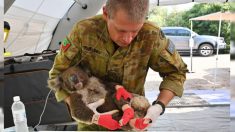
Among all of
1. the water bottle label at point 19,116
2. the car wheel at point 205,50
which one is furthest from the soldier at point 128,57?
the car wheel at point 205,50

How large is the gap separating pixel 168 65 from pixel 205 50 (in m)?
0.90

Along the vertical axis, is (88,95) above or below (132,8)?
below

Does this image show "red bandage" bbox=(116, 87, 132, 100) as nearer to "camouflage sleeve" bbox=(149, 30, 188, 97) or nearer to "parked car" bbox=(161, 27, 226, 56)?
"camouflage sleeve" bbox=(149, 30, 188, 97)

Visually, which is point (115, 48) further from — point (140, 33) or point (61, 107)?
point (61, 107)

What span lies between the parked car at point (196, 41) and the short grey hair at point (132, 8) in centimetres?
51

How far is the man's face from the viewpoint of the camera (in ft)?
3.37

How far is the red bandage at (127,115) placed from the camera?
1.12 metres

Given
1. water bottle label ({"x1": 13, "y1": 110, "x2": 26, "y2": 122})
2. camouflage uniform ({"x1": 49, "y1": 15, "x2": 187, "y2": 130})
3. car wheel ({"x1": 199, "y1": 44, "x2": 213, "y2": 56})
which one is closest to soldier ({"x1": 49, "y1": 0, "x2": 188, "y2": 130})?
camouflage uniform ({"x1": 49, "y1": 15, "x2": 187, "y2": 130})

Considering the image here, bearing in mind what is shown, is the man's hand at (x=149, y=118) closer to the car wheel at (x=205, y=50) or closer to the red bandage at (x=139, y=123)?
the red bandage at (x=139, y=123)

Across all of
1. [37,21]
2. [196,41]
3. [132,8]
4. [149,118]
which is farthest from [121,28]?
[37,21]

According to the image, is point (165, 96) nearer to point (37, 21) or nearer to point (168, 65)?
point (168, 65)

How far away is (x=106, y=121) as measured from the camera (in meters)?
1.15

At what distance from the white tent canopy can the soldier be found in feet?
2.42

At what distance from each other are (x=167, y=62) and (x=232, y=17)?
479 millimetres
